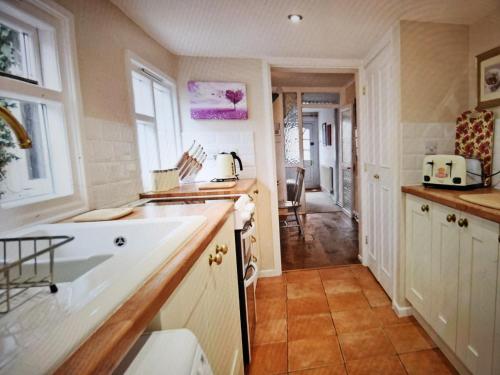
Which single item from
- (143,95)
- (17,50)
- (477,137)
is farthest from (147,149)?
(477,137)

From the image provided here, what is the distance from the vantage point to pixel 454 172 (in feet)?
5.11

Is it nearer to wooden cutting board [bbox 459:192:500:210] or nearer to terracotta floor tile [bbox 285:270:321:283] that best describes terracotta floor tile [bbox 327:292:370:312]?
terracotta floor tile [bbox 285:270:321:283]

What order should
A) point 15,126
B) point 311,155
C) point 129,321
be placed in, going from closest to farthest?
point 129,321 < point 15,126 < point 311,155

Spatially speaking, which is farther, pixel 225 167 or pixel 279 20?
pixel 225 167

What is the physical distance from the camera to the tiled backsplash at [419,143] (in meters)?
1.79

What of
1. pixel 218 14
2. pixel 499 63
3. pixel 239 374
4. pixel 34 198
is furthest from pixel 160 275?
pixel 499 63

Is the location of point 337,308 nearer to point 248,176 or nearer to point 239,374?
point 239,374

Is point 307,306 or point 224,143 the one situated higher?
point 224,143

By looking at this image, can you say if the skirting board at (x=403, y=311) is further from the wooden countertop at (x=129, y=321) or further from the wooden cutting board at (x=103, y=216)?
the wooden cutting board at (x=103, y=216)

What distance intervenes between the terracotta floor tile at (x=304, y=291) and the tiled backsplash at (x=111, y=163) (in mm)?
1536

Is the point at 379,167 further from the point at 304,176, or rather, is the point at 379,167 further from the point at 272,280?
the point at 304,176

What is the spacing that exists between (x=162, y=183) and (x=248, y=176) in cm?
87

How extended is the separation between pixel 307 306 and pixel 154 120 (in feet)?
6.45

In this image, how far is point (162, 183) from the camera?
6.19 ft
